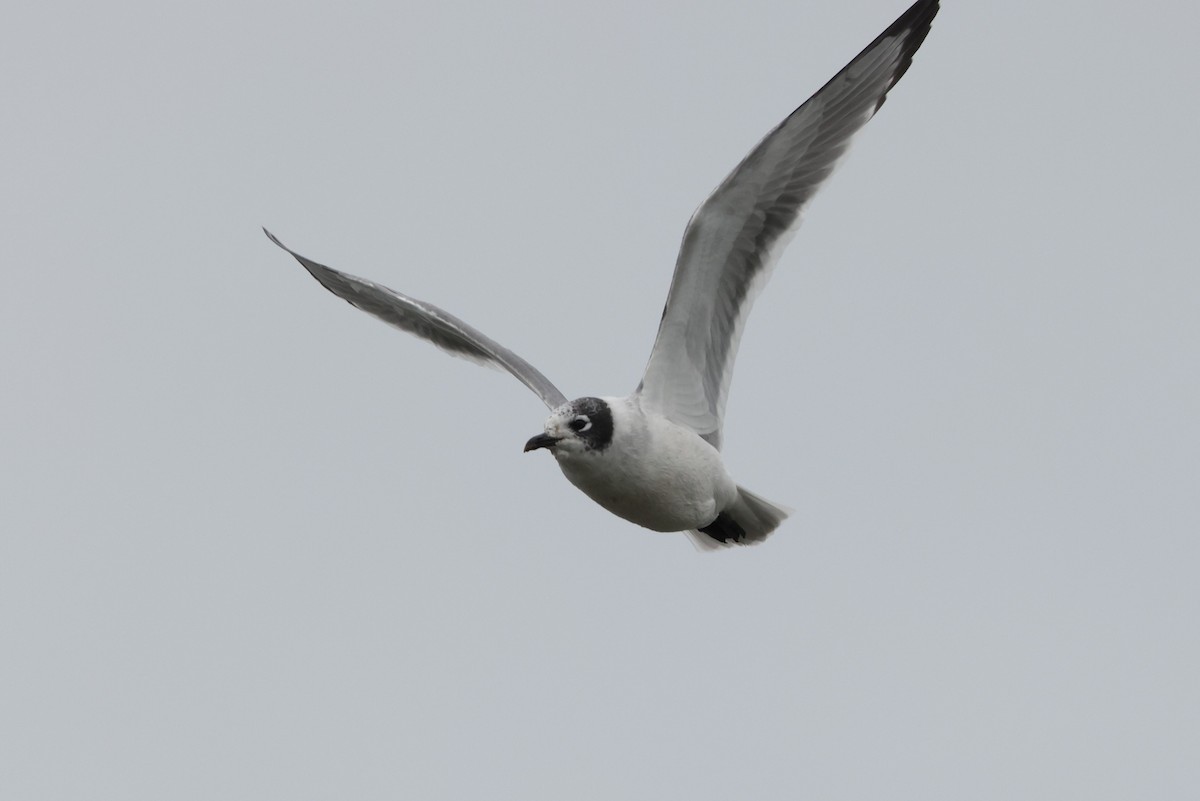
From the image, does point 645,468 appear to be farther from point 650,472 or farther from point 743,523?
point 743,523

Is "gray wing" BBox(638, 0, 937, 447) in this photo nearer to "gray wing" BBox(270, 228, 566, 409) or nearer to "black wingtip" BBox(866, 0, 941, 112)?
"black wingtip" BBox(866, 0, 941, 112)

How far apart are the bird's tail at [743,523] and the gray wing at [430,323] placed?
4.86ft

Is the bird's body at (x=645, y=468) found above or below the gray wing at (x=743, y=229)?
below

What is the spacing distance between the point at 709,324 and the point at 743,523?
168cm

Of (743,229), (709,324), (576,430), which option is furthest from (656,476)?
(743,229)

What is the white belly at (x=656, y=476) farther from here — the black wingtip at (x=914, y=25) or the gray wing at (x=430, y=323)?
the black wingtip at (x=914, y=25)

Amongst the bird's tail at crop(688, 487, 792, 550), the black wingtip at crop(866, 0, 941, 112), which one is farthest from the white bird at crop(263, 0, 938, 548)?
the bird's tail at crop(688, 487, 792, 550)

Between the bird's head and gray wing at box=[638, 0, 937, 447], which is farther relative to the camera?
gray wing at box=[638, 0, 937, 447]

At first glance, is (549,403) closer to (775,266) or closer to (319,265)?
(775,266)

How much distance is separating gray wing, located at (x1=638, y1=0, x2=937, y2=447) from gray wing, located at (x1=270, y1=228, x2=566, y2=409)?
84 cm

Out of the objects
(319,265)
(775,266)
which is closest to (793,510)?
(775,266)

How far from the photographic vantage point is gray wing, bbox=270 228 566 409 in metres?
12.4

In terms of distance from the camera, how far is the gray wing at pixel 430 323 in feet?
40.6

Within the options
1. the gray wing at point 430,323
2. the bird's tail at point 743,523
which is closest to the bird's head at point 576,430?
the gray wing at point 430,323
